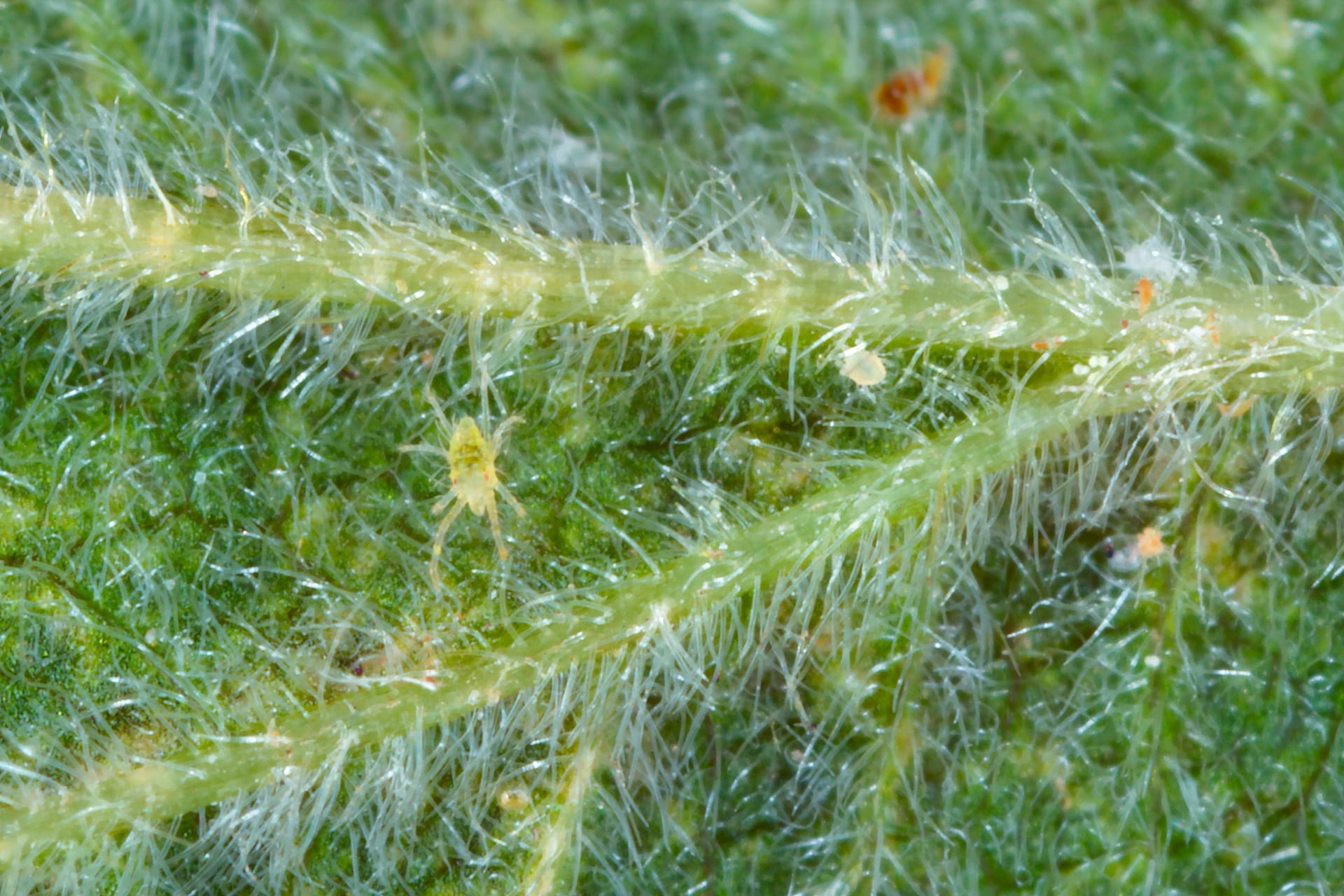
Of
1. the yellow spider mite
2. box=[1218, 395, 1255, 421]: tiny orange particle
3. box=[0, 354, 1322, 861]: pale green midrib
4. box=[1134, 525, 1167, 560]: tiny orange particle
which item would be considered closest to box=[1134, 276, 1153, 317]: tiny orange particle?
box=[0, 354, 1322, 861]: pale green midrib

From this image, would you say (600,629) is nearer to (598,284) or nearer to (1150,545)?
(598,284)

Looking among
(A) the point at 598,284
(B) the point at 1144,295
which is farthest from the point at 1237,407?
(A) the point at 598,284

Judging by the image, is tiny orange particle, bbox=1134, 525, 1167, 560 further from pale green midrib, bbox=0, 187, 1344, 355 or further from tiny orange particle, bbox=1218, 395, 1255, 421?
pale green midrib, bbox=0, 187, 1344, 355

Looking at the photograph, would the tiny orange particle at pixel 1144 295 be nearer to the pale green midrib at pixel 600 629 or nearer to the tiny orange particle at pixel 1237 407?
the pale green midrib at pixel 600 629

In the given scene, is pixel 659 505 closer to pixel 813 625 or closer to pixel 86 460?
pixel 813 625

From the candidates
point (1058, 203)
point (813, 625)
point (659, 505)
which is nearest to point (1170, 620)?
point (813, 625)

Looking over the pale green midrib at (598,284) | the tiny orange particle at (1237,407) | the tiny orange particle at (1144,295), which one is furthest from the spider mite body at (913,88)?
the tiny orange particle at (1237,407)

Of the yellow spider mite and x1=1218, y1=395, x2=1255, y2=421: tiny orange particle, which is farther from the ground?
x1=1218, y1=395, x2=1255, y2=421: tiny orange particle
